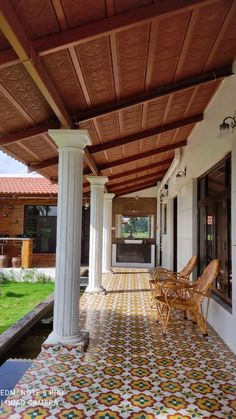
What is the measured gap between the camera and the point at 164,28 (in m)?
2.53

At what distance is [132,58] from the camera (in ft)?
9.27

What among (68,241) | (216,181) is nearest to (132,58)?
(68,241)

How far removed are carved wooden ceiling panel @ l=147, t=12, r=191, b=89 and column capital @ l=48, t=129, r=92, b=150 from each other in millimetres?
920

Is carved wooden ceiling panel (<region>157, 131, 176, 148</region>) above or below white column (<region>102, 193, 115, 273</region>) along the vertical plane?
above

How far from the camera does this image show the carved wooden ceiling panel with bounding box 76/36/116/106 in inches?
98.1

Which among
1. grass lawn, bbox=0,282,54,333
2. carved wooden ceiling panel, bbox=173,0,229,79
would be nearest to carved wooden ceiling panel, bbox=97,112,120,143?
carved wooden ceiling panel, bbox=173,0,229,79

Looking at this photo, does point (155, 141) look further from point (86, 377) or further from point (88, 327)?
point (86, 377)

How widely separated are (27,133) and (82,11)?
1980 millimetres

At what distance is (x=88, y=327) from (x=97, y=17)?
12.1ft

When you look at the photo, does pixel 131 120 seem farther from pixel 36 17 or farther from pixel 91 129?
pixel 36 17

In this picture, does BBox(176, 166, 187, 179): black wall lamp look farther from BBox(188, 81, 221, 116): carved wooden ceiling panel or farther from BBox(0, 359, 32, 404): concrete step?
BBox(0, 359, 32, 404): concrete step

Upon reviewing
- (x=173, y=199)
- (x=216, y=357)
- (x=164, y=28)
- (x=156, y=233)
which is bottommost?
(x=216, y=357)

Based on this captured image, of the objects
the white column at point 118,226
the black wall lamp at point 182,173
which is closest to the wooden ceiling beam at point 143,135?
the black wall lamp at point 182,173

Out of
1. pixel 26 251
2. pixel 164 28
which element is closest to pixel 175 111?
pixel 164 28
